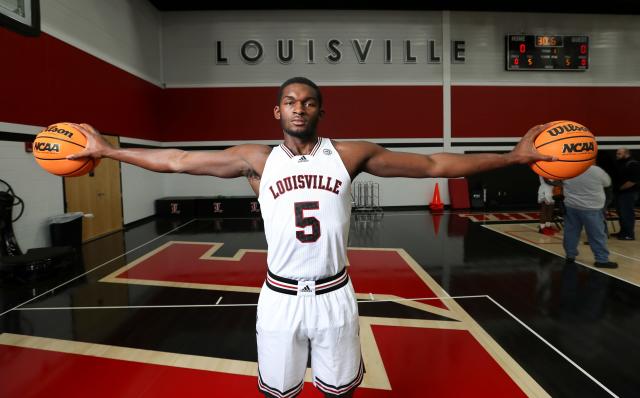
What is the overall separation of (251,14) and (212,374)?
412 inches

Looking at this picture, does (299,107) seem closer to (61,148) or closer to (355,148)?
(355,148)

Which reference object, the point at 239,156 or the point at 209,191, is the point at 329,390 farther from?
the point at 209,191

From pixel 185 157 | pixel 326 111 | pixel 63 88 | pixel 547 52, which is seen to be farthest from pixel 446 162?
pixel 547 52

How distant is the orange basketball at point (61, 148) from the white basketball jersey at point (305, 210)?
3.54 ft

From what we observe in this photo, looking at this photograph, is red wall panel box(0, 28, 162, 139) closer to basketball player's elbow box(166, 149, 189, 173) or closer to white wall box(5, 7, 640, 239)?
white wall box(5, 7, 640, 239)

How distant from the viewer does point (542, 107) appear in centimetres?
1165

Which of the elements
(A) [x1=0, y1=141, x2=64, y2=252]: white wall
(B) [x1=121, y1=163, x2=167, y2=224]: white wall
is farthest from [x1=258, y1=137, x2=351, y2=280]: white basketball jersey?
(B) [x1=121, y1=163, x2=167, y2=224]: white wall

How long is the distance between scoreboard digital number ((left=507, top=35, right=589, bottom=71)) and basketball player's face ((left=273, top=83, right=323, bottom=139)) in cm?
1131

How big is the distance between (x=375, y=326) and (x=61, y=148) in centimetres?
274

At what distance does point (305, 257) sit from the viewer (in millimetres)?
1720

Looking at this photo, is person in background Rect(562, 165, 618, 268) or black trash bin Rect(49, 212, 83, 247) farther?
black trash bin Rect(49, 212, 83, 247)

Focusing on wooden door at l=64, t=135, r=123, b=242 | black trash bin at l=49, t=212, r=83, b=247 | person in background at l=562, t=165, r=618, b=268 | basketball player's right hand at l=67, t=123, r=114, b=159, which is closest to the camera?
basketball player's right hand at l=67, t=123, r=114, b=159

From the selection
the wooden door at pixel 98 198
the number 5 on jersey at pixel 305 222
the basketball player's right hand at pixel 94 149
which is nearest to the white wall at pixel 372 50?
the wooden door at pixel 98 198

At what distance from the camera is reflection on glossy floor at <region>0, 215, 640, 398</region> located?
2.72 metres
